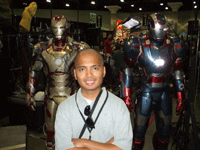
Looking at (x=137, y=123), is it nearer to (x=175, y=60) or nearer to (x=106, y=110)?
(x=175, y=60)

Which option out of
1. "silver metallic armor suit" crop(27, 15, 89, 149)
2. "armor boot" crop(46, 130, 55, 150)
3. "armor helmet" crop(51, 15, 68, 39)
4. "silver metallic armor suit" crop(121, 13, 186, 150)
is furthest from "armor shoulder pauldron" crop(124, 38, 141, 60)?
"armor boot" crop(46, 130, 55, 150)

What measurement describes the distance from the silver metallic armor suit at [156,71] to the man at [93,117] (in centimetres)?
112

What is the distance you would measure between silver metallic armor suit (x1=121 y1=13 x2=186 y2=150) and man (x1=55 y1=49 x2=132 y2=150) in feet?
3.69

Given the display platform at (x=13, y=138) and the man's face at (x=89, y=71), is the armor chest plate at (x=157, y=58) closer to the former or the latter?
the man's face at (x=89, y=71)

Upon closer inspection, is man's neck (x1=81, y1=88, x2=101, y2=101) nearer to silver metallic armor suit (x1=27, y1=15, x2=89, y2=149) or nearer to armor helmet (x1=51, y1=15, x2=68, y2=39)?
silver metallic armor suit (x1=27, y1=15, x2=89, y2=149)

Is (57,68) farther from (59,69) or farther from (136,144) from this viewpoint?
(136,144)

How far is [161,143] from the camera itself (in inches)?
92.4

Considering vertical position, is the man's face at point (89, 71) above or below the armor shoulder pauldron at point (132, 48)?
below

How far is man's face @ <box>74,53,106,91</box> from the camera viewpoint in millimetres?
1108

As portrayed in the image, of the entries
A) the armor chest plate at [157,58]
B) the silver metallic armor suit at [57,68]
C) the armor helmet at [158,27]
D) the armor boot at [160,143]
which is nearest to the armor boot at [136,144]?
the armor boot at [160,143]

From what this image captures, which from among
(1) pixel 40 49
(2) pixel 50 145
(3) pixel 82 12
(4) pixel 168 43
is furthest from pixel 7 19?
(3) pixel 82 12

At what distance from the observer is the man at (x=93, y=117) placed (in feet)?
3.58

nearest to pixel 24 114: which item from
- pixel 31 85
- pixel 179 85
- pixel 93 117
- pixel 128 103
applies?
pixel 31 85

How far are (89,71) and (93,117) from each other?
27 centimetres
